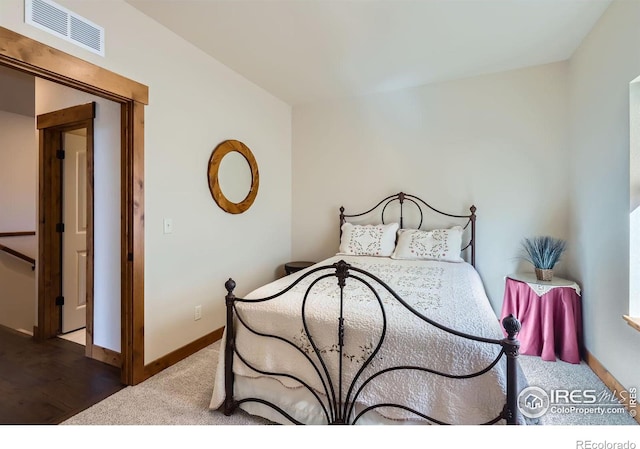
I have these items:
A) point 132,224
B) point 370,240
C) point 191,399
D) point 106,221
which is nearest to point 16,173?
point 106,221

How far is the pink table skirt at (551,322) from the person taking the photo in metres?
2.32

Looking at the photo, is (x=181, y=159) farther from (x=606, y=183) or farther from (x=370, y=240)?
(x=606, y=183)

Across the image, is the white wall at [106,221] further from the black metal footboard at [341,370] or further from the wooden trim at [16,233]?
the wooden trim at [16,233]

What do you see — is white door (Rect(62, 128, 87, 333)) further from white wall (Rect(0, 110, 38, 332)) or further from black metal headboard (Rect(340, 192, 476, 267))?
black metal headboard (Rect(340, 192, 476, 267))

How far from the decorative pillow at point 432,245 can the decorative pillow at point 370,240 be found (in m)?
0.12

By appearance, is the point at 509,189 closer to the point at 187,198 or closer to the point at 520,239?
the point at 520,239

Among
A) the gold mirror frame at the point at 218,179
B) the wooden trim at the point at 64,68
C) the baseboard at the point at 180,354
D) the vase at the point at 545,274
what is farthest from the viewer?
the gold mirror frame at the point at 218,179

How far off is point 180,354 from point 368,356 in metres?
1.71

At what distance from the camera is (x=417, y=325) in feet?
4.57

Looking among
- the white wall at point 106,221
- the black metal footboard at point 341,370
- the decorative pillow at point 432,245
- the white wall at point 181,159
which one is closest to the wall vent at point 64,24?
the white wall at point 181,159

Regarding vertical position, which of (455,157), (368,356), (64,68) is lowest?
(368,356)

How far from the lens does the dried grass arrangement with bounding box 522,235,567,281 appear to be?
8.26 feet

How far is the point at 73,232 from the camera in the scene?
2992 millimetres

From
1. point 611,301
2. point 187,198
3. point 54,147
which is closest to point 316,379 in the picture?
point 187,198
